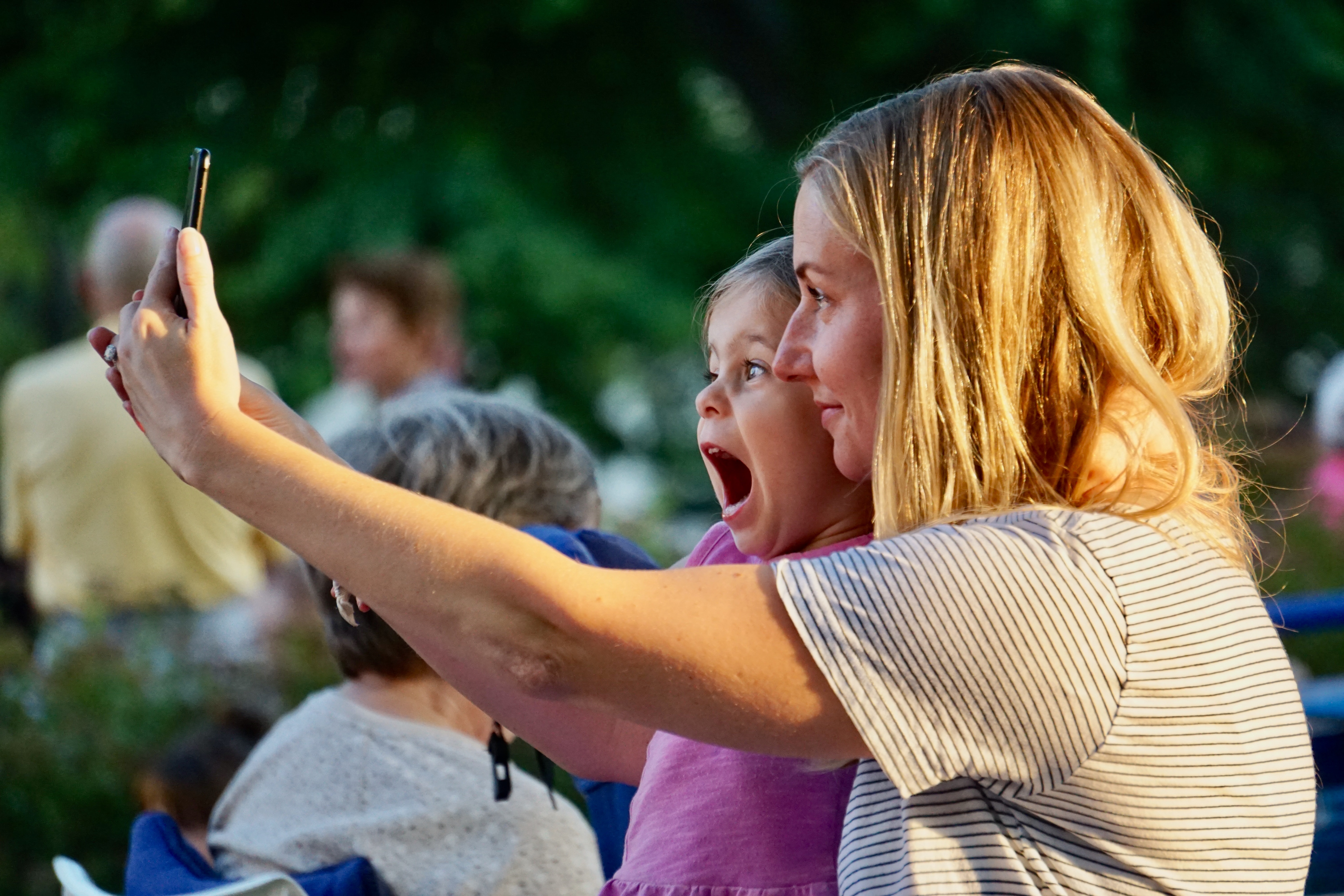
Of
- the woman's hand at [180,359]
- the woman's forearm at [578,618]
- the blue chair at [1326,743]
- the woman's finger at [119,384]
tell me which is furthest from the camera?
the blue chair at [1326,743]

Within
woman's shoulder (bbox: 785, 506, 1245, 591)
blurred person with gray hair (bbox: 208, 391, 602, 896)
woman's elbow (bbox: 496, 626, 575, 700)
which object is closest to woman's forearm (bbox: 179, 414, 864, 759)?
woman's elbow (bbox: 496, 626, 575, 700)

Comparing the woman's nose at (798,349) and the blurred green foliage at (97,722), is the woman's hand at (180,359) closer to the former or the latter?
the woman's nose at (798,349)

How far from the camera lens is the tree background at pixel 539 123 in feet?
27.0

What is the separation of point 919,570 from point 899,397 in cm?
19

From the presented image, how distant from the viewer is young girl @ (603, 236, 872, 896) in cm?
171

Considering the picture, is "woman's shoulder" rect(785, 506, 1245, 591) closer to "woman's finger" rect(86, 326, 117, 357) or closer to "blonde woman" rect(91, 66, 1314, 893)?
"blonde woman" rect(91, 66, 1314, 893)

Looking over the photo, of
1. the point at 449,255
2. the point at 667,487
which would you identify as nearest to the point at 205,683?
the point at 449,255

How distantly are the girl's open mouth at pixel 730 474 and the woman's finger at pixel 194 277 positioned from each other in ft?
2.00

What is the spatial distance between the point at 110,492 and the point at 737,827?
4.11m

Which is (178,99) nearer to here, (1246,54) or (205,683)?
(205,683)

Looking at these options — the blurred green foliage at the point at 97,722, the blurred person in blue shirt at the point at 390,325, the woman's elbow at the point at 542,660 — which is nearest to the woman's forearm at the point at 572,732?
the woman's elbow at the point at 542,660

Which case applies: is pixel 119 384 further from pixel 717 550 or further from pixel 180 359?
pixel 717 550

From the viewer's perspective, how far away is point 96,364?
5418mm

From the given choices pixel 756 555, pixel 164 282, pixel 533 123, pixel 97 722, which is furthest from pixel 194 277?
pixel 533 123
